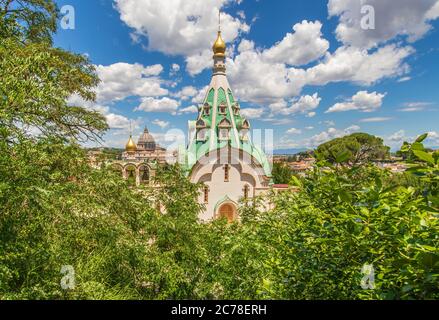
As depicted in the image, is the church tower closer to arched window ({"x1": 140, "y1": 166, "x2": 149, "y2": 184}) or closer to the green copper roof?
the green copper roof

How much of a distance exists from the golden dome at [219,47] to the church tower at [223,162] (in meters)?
4.09

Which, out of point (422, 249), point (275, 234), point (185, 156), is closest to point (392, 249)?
point (422, 249)

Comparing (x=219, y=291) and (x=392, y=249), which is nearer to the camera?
(x=392, y=249)

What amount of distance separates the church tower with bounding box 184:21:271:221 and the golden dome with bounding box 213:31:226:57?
409cm

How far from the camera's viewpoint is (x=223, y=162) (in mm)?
16594

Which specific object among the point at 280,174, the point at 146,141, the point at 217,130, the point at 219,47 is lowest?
the point at 280,174

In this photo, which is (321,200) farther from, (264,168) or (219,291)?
(264,168)

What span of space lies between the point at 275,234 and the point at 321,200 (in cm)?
212

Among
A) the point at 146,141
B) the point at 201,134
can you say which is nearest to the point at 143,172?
the point at 201,134

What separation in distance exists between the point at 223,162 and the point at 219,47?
9.19 m

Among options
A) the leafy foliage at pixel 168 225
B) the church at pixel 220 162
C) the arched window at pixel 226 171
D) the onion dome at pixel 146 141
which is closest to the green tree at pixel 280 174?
the church at pixel 220 162

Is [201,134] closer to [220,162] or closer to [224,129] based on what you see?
[224,129]

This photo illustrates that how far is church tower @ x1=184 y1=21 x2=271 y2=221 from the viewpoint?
54.3 feet
